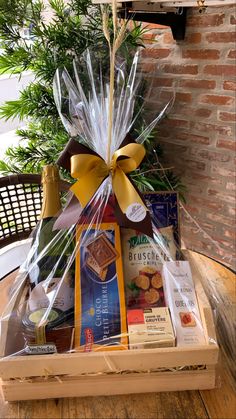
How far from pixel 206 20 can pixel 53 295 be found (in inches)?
51.6

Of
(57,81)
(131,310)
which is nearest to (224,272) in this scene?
(131,310)

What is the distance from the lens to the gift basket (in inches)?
24.9

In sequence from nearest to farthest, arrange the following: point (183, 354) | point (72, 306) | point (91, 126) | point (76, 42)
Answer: point (183, 354), point (72, 306), point (91, 126), point (76, 42)

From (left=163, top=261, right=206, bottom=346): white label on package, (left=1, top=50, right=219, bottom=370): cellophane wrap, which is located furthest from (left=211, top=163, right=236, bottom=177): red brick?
(left=163, top=261, right=206, bottom=346): white label on package

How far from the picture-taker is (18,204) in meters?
1.37

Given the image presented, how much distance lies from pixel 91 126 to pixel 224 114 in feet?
3.14

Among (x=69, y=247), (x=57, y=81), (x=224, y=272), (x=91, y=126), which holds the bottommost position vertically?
(x=224, y=272)

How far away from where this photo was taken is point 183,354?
0.63 metres

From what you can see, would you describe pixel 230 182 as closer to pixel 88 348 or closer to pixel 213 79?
pixel 213 79

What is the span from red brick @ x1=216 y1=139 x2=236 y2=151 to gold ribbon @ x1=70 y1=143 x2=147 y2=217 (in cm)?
102

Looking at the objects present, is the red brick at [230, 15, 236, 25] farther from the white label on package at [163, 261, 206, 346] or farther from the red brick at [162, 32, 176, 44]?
the white label on package at [163, 261, 206, 346]

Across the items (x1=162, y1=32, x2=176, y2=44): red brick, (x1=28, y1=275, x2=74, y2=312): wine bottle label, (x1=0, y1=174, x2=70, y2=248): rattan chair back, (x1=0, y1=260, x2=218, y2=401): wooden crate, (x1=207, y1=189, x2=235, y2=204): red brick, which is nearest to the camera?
(x1=0, y1=260, x2=218, y2=401): wooden crate

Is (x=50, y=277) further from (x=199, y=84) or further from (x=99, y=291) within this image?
(x=199, y=84)

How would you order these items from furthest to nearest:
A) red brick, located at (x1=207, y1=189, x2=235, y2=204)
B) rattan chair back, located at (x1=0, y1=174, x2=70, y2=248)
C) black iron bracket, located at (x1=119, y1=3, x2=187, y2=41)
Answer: red brick, located at (x1=207, y1=189, x2=235, y2=204) → black iron bracket, located at (x1=119, y1=3, x2=187, y2=41) → rattan chair back, located at (x1=0, y1=174, x2=70, y2=248)
